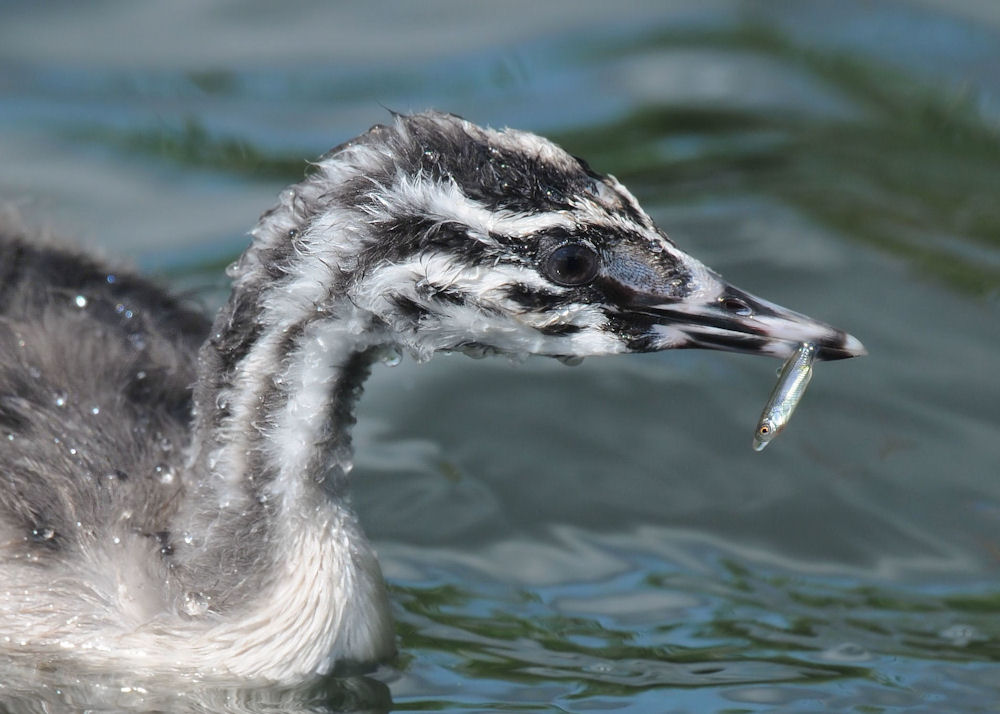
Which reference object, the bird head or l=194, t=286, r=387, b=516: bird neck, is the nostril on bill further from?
l=194, t=286, r=387, b=516: bird neck

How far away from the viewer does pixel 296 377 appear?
6258 mm

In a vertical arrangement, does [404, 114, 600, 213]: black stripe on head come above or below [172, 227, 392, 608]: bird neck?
above

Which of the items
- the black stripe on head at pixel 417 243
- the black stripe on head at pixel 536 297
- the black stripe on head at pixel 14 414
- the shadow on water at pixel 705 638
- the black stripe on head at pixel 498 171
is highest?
the black stripe on head at pixel 498 171

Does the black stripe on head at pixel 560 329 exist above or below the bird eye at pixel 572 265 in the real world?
below

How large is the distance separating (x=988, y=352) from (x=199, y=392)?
4712 millimetres

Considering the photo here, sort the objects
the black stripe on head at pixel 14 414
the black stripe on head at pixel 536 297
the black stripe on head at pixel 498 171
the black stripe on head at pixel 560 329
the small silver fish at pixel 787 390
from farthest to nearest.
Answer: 1. the black stripe on head at pixel 14 414
2. the small silver fish at pixel 787 390
3. the black stripe on head at pixel 560 329
4. the black stripe on head at pixel 536 297
5. the black stripe on head at pixel 498 171

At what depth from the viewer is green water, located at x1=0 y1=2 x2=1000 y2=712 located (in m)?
7.42

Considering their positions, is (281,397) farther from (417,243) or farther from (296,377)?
(417,243)

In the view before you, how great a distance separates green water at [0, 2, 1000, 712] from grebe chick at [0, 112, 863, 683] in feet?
1.38

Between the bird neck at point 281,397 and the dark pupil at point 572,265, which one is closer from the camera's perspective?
the dark pupil at point 572,265

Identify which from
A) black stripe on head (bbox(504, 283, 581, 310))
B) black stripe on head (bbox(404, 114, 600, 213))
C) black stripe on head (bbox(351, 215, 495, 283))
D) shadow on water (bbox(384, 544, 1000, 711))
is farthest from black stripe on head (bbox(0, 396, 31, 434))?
black stripe on head (bbox(504, 283, 581, 310))

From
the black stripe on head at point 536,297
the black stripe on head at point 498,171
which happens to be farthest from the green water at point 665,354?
the black stripe on head at point 498,171

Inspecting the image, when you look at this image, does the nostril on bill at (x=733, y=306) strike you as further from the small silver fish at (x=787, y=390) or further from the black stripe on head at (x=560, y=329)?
the black stripe on head at (x=560, y=329)

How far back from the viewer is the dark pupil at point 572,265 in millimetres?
5992
